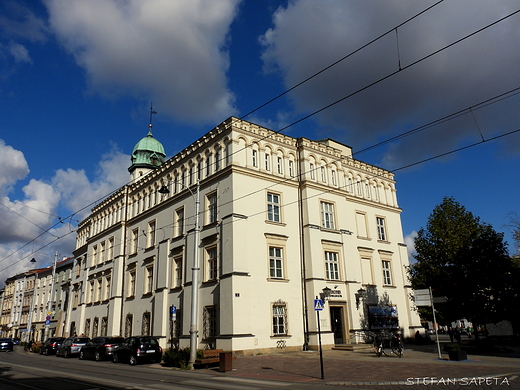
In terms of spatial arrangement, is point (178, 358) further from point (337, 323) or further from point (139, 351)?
point (337, 323)

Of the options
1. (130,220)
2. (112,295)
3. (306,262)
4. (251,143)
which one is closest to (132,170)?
(130,220)

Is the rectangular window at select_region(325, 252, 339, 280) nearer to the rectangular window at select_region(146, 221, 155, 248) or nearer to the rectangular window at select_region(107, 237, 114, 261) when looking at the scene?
the rectangular window at select_region(146, 221, 155, 248)

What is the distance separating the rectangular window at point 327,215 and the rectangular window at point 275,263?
14.2 feet

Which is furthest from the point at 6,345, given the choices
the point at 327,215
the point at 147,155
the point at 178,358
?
the point at 327,215

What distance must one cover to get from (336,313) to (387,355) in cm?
631

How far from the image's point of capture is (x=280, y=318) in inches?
966

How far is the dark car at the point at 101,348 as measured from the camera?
955 inches

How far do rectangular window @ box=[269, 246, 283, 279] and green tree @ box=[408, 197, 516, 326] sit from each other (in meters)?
8.35

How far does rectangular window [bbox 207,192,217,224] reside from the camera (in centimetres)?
2650

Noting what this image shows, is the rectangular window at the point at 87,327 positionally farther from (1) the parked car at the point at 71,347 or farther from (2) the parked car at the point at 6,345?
(1) the parked car at the point at 71,347

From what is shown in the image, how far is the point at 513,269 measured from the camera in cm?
2273

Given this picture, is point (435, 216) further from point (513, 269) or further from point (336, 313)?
point (336, 313)

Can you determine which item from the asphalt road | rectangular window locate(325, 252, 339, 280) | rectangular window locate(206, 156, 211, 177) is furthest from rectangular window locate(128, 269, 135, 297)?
the asphalt road

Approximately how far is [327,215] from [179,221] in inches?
436
